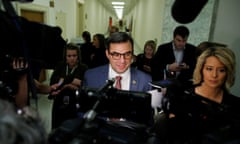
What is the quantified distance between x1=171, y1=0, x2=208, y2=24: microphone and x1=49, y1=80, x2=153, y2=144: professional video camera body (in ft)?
1.04

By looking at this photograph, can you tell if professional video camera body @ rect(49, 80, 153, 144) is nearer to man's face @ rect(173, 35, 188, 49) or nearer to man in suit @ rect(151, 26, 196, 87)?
man in suit @ rect(151, 26, 196, 87)

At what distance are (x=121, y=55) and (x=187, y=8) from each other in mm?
518

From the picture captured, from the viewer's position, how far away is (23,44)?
0.72 meters

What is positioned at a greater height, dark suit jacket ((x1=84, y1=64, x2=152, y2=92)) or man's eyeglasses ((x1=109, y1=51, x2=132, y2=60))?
man's eyeglasses ((x1=109, y1=51, x2=132, y2=60))

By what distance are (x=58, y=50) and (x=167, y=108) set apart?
20.8 inches

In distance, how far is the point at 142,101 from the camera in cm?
79

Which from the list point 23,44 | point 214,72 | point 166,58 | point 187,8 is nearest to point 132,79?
point 214,72

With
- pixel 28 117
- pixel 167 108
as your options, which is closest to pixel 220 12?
pixel 167 108

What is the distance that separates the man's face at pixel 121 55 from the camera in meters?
1.28

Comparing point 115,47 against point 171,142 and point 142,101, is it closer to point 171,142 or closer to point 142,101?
point 142,101

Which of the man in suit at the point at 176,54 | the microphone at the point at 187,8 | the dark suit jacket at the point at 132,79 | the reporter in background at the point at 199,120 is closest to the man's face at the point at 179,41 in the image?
the man in suit at the point at 176,54

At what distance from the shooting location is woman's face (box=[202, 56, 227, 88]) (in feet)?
4.08

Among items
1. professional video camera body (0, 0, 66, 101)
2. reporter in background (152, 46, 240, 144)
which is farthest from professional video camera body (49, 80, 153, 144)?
professional video camera body (0, 0, 66, 101)

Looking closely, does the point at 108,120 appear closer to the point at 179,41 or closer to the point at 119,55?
the point at 119,55
